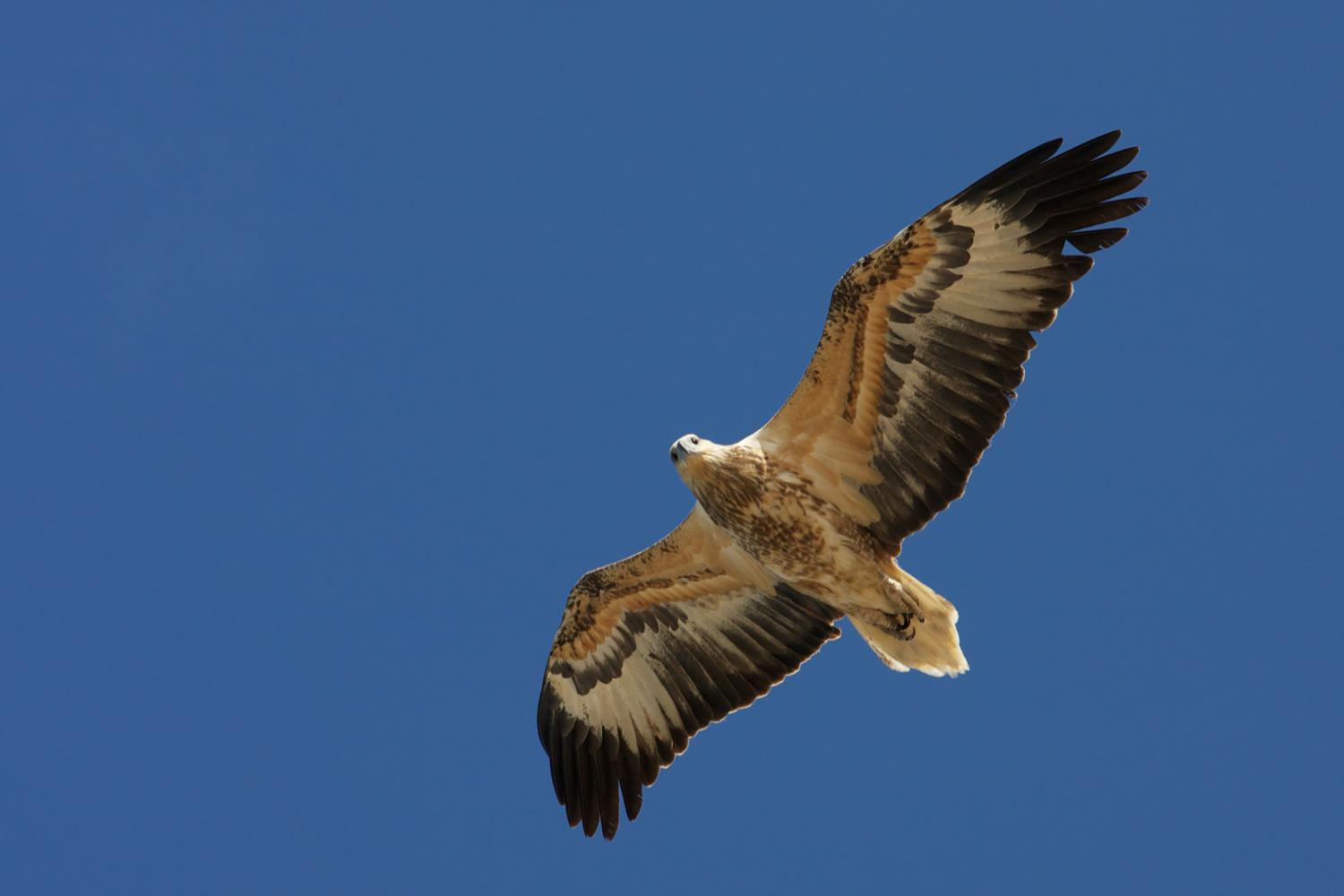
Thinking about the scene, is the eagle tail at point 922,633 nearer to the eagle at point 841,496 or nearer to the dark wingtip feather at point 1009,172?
the eagle at point 841,496

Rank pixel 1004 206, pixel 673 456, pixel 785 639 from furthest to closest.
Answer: pixel 785 639 < pixel 673 456 < pixel 1004 206

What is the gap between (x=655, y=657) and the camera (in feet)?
48.1

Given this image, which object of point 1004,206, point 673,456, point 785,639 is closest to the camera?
point 1004,206

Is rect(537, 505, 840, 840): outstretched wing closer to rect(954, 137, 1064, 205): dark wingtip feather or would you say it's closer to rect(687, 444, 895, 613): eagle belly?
rect(687, 444, 895, 613): eagle belly

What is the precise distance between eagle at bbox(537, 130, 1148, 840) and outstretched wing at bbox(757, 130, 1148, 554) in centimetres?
2

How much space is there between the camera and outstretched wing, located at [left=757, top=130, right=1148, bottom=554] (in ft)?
39.7

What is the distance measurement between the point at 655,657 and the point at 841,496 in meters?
2.59

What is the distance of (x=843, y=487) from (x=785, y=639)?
1.77m

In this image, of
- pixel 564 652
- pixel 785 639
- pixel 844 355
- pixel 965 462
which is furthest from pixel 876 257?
pixel 564 652

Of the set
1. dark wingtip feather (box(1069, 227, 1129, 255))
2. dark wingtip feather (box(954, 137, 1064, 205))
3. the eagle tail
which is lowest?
the eagle tail

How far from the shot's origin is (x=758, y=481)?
43.3 feet

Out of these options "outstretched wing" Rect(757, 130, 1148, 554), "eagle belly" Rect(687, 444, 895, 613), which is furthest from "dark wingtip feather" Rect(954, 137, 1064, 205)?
"eagle belly" Rect(687, 444, 895, 613)

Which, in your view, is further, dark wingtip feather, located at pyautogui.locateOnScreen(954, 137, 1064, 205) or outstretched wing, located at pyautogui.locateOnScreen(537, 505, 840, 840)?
outstretched wing, located at pyautogui.locateOnScreen(537, 505, 840, 840)

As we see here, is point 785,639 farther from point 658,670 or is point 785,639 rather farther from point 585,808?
point 585,808
